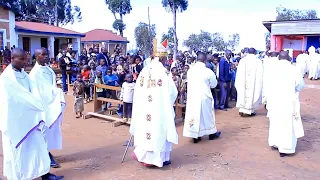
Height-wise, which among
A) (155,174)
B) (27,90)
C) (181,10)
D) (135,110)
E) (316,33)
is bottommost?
(155,174)

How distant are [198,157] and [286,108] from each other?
1736mm

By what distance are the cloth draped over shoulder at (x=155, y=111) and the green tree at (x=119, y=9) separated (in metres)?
35.6

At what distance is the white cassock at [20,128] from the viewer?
405cm

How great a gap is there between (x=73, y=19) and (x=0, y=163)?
42.7 m

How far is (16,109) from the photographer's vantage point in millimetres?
4105

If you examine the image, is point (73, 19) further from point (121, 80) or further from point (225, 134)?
point (225, 134)

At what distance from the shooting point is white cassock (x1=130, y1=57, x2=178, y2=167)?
199 inches

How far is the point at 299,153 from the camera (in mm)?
6160

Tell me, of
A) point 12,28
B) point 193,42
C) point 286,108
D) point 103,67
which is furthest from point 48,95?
point 193,42

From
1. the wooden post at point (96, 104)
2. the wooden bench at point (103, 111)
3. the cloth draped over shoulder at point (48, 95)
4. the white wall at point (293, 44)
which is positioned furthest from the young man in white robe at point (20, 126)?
the white wall at point (293, 44)

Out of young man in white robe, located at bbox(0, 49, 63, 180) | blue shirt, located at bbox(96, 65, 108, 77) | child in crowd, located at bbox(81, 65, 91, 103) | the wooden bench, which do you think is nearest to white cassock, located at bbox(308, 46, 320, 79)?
blue shirt, located at bbox(96, 65, 108, 77)

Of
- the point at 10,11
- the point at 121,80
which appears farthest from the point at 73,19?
the point at 121,80

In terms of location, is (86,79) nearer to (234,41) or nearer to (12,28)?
(12,28)

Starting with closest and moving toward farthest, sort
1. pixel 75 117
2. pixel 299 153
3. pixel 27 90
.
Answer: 1. pixel 27 90
2. pixel 299 153
3. pixel 75 117
